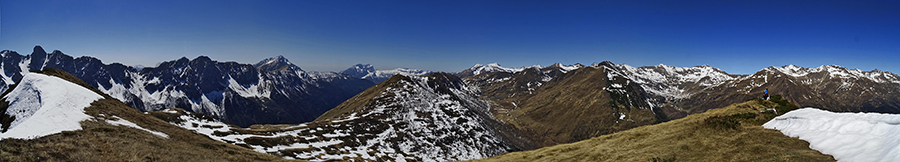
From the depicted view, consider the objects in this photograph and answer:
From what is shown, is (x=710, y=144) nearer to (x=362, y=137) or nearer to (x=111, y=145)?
(x=111, y=145)

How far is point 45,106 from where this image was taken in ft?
125

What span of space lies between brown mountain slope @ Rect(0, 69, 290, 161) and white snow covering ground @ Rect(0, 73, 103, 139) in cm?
116

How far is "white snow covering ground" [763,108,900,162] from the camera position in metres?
15.6

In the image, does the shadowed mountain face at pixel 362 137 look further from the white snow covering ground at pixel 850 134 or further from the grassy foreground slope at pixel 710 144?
the white snow covering ground at pixel 850 134

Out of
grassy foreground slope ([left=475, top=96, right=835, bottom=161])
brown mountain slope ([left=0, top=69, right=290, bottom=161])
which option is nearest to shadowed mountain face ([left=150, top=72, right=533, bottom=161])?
brown mountain slope ([left=0, top=69, right=290, bottom=161])

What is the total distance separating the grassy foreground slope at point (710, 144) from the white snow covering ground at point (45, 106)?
156ft

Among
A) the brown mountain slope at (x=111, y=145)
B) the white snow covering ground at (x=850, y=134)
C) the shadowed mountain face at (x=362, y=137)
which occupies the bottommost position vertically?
the shadowed mountain face at (x=362, y=137)

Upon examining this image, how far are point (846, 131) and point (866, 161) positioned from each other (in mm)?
5127

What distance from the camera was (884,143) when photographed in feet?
52.0

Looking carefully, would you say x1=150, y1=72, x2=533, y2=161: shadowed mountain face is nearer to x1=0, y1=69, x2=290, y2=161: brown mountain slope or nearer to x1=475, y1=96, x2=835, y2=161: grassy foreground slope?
x1=0, y1=69, x2=290, y2=161: brown mountain slope

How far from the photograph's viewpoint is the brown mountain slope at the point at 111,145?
83.0 ft

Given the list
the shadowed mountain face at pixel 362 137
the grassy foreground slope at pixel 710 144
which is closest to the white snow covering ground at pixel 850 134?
the grassy foreground slope at pixel 710 144

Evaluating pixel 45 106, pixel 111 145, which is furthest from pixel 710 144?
pixel 45 106

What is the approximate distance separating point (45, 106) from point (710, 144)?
70.4 meters
